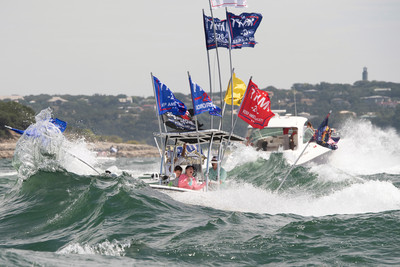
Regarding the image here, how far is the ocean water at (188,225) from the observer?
877cm

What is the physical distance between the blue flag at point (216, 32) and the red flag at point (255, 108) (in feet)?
9.01

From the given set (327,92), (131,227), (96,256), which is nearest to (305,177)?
(131,227)

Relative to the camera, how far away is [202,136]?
1617 cm

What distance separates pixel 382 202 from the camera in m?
14.0

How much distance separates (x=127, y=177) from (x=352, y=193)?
19.2 feet

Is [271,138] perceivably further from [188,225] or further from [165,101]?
[188,225]

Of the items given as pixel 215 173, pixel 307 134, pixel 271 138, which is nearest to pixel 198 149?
pixel 215 173

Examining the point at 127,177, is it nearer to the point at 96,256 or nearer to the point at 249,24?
the point at 249,24

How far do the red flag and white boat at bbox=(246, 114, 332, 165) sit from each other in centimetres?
1215

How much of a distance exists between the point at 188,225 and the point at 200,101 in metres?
4.57

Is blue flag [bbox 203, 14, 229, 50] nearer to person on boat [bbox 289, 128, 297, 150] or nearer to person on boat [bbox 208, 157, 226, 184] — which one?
person on boat [bbox 208, 157, 226, 184]

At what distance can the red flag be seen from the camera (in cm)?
1542

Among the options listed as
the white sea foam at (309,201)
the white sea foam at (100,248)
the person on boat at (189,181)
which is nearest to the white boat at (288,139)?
the white sea foam at (309,201)

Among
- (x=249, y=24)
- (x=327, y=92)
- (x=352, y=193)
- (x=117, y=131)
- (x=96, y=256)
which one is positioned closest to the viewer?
(x=96, y=256)
